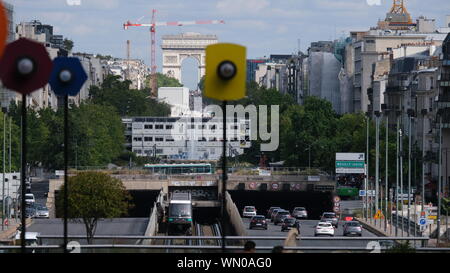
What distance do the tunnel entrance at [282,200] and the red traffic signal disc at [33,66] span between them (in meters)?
86.9

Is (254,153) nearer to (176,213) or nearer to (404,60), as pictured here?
(404,60)

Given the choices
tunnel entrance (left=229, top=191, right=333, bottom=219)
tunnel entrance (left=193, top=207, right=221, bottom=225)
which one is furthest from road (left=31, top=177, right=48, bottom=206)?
tunnel entrance (left=229, top=191, right=333, bottom=219)

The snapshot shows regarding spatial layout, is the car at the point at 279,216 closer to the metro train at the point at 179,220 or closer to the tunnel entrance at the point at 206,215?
the metro train at the point at 179,220

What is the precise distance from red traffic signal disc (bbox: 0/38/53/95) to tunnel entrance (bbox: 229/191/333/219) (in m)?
86.9

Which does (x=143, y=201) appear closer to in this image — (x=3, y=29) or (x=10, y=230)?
(x=10, y=230)

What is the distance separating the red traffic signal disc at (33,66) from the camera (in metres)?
18.3

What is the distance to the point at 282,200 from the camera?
110312 mm

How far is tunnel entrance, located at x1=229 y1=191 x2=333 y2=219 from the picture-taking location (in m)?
107

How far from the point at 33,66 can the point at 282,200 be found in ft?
303

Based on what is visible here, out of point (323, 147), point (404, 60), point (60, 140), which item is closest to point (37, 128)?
point (60, 140)

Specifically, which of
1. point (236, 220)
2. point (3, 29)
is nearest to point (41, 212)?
point (236, 220)

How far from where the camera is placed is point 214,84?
18.6 metres

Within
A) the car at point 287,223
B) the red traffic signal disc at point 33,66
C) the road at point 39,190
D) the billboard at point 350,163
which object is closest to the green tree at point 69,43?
the road at point 39,190

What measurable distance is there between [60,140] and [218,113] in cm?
6953
